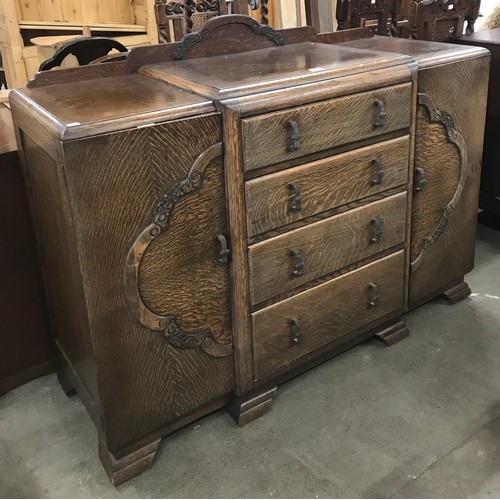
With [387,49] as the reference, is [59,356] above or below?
below

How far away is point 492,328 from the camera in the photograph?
2051mm

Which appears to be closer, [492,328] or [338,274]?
[338,274]

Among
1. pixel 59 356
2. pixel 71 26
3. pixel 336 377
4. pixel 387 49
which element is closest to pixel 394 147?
pixel 387 49

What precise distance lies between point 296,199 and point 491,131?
1255mm

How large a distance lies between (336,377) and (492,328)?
0.58 meters

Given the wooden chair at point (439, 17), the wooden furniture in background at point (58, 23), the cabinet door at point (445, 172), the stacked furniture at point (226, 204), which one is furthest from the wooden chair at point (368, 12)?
the wooden furniture in background at point (58, 23)

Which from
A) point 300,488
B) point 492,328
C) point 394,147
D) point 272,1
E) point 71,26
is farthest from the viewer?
point 272,1

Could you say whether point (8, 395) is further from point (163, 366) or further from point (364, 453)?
point (364, 453)

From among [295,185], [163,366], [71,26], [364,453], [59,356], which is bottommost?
[364,453]

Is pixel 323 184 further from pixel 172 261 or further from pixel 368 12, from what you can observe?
pixel 368 12

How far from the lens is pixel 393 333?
1987 mm

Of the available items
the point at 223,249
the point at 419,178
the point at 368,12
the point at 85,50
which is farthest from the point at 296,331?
the point at 368,12

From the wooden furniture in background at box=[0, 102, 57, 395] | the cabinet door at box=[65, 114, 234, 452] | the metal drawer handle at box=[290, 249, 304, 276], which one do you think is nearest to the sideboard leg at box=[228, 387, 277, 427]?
the cabinet door at box=[65, 114, 234, 452]

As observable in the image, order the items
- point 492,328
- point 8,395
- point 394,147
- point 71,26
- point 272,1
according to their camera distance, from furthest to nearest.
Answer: point 272,1 < point 71,26 < point 492,328 < point 8,395 < point 394,147
